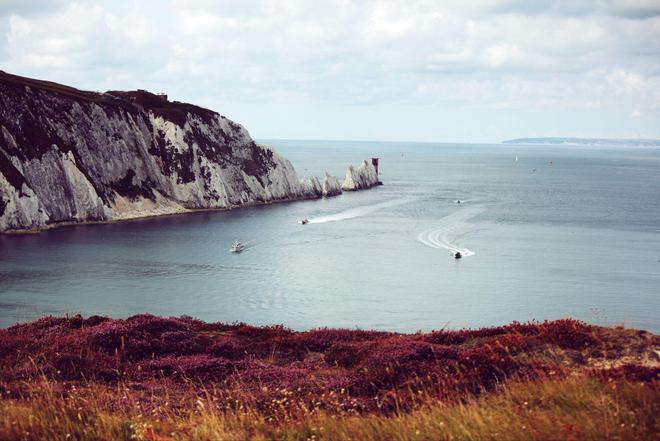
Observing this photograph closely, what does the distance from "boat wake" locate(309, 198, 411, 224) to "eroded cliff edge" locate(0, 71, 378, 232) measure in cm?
2209

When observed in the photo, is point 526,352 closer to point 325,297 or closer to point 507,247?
point 325,297

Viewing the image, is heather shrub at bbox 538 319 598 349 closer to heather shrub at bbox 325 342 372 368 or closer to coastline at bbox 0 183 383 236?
heather shrub at bbox 325 342 372 368

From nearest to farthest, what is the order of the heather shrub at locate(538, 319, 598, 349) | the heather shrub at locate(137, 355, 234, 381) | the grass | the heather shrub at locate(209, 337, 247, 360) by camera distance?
the grass → the heather shrub at locate(538, 319, 598, 349) → the heather shrub at locate(137, 355, 234, 381) → the heather shrub at locate(209, 337, 247, 360)

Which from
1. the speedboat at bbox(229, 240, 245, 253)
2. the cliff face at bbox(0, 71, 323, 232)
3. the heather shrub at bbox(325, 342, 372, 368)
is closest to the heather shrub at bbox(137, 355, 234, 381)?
the heather shrub at bbox(325, 342, 372, 368)

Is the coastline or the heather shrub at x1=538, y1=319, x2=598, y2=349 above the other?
the heather shrub at x1=538, y1=319, x2=598, y2=349

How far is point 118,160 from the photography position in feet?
377

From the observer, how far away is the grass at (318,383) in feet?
28.6

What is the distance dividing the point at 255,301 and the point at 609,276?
38292 millimetres

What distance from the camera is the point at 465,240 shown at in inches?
3649

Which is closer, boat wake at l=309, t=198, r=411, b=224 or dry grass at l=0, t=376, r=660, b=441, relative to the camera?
dry grass at l=0, t=376, r=660, b=441

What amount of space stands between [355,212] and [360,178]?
5772cm

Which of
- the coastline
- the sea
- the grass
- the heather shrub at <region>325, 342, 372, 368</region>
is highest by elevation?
the grass

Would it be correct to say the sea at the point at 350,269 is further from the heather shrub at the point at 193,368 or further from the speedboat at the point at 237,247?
the heather shrub at the point at 193,368

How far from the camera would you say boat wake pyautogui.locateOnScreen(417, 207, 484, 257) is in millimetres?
86562
